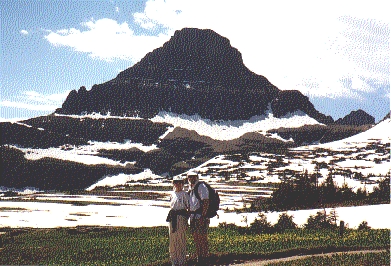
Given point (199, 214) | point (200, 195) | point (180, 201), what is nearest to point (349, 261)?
point (199, 214)

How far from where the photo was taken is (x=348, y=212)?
70938 mm

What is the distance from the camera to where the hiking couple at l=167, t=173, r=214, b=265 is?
57.5 ft

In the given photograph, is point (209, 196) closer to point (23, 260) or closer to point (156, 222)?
point (23, 260)

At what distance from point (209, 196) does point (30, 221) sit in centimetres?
8465

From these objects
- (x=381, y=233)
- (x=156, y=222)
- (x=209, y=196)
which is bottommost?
(x=156, y=222)

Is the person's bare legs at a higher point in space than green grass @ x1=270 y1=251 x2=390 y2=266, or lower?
higher

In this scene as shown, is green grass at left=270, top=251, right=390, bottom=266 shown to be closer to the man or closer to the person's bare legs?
the person's bare legs

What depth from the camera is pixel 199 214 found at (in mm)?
17625

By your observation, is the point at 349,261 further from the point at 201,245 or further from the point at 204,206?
the point at 204,206

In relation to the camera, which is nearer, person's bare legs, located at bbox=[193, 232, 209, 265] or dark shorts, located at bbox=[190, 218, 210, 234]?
dark shorts, located at bbox=[190, 218, 210, 234]

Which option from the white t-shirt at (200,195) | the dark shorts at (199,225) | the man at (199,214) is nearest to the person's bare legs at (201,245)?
the man at (199,214)

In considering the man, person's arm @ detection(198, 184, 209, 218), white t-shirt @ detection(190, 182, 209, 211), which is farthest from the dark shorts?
white t-shirt @ detection(190, 182, 209, 211)

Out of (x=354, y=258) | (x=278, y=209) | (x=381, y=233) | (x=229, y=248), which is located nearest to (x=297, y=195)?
(x=278, y=209)

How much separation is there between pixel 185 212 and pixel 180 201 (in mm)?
448
